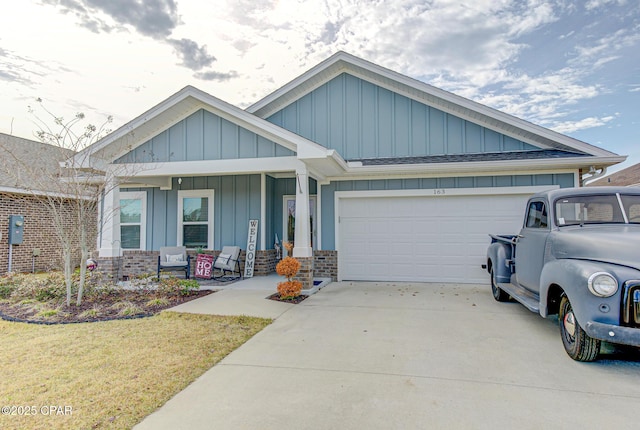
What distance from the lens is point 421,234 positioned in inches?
363

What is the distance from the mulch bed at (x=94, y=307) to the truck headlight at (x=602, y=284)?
6.36m

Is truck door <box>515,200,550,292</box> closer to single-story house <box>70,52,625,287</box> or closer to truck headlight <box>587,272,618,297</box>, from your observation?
truck headlight <box>587,272,618,297</box>

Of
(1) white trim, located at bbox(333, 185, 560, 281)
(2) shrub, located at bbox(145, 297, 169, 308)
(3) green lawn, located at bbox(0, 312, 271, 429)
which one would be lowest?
(3) green lawn, located at bbox(0, 312, 271, 429)

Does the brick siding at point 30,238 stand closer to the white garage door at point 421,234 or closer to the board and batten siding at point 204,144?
the board and batten siding at point 204,144

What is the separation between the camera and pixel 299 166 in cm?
758

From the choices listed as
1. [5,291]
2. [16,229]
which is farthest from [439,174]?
[16,229]

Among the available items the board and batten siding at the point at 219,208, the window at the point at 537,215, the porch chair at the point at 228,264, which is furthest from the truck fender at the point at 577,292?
the porch chair at the point at 228,264

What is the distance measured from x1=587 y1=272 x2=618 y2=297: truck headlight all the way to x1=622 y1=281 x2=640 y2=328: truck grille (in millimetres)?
95

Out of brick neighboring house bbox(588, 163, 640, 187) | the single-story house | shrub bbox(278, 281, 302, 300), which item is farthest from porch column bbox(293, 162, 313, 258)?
brick neighboring house bbox(588, 163, 640, 187)

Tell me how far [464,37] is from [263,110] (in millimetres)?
6405

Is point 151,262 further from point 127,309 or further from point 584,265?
point 584,265

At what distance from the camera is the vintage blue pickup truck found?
3363mm

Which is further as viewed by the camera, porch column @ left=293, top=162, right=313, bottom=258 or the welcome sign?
the welcome sign

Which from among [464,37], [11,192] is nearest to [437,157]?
[464,37]
